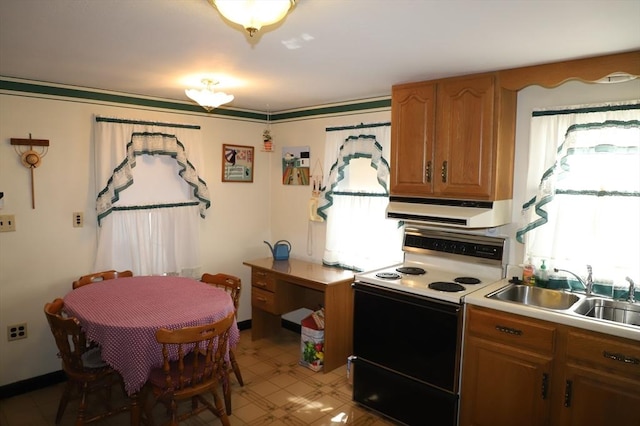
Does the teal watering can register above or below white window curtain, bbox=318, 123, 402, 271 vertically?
below

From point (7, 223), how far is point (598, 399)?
3.90 m

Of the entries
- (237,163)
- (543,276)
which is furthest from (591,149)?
(237,163)

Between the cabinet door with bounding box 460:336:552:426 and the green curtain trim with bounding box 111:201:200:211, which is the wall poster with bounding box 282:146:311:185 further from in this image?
the cabinet door with bounding box 460:336:552:426

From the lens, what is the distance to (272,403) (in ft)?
10.3

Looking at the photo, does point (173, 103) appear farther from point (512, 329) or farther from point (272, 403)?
point (512, 329)

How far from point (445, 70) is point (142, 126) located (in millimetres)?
2550

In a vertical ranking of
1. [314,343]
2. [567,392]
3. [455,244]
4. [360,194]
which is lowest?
[314,343]

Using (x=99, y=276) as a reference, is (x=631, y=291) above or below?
above

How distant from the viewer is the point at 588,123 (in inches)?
102

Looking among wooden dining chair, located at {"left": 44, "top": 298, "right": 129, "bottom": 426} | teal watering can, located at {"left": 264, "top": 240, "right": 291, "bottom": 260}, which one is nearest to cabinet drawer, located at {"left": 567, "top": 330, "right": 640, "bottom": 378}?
wooden dining chair, located at {"left": 44, "top": 298, "right": 129, "bottom": 426}

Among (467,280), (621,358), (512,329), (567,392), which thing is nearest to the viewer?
(621,358)

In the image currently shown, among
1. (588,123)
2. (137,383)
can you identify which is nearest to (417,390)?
(137,383)

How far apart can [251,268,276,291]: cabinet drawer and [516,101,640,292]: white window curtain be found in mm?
2145

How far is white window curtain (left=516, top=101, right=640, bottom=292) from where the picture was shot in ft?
8.13
